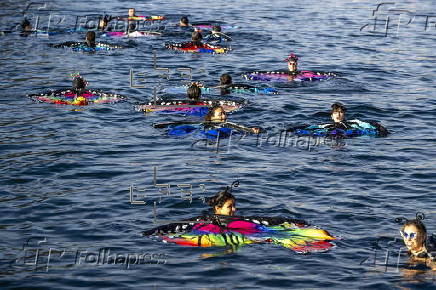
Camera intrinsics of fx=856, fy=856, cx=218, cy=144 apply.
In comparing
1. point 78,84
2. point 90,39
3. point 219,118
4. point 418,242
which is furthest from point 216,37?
point 418,242

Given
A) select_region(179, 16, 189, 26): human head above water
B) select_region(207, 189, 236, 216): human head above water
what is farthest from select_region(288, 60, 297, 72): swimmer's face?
select_region(207, 189, 236, 216): human head above water

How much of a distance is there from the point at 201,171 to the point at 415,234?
26.1 ft

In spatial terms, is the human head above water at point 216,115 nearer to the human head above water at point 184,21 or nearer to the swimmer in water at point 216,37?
the swimmer in water at point 216,37

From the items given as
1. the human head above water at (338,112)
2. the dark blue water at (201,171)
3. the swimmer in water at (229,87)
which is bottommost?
the dark blue water at (201,171)

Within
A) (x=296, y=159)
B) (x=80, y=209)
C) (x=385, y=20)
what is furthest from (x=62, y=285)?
(x=385, y=20)

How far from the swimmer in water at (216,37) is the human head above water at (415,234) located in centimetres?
2836

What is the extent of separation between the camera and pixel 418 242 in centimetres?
1557

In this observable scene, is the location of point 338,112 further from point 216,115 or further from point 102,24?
point 102,24

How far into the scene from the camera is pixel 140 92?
31781 millimetres

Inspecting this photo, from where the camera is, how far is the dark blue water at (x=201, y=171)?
51.8 feet

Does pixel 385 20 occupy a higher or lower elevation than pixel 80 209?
higher

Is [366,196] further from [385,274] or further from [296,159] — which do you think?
[385,274]

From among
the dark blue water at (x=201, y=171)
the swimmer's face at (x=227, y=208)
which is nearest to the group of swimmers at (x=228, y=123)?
the swimmer's face at (x=227, y=208)

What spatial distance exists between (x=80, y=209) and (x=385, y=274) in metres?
7.21
